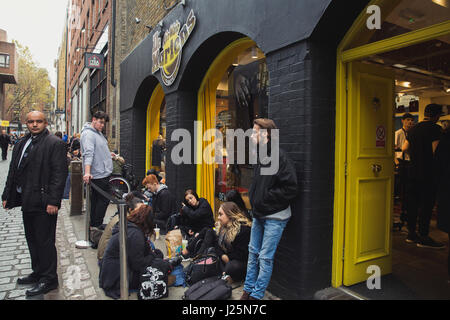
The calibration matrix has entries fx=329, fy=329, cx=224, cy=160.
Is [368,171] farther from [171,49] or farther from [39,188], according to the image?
[171,49]

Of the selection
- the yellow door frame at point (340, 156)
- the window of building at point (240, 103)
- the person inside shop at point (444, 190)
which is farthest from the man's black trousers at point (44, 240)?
the person inside shop at point (444, 190)

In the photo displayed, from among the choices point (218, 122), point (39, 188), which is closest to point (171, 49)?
point (218, 122)

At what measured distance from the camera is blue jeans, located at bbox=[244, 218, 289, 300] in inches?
130

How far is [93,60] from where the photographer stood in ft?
44.1

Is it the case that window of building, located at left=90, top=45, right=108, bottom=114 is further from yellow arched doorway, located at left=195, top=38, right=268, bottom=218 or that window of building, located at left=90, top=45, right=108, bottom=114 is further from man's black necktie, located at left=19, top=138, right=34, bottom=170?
man's black necktie, located at left=19, top=138, right=34, bottom=170

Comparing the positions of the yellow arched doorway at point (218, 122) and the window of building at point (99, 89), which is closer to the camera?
the yellow arched doorway at point (218, 122)

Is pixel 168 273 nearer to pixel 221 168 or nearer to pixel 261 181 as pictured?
pixel 261 181

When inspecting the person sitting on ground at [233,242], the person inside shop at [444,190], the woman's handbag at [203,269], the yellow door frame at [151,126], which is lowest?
the woman's handbag at [203,269]

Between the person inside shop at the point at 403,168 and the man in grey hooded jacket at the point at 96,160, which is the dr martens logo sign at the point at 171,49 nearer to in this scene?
the man in grey hooded jacket at the point at 96,160

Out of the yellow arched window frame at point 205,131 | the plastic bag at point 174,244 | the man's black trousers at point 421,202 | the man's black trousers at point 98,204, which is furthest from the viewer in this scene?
the yellow arched window frame at point 205,131

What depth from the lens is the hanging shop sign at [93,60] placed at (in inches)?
524

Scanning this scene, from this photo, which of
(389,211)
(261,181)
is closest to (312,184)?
(261,181)

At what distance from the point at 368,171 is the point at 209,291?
2207 mm

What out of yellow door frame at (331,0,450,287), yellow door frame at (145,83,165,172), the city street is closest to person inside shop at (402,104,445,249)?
yellow door frame at (331,0,450,287)
